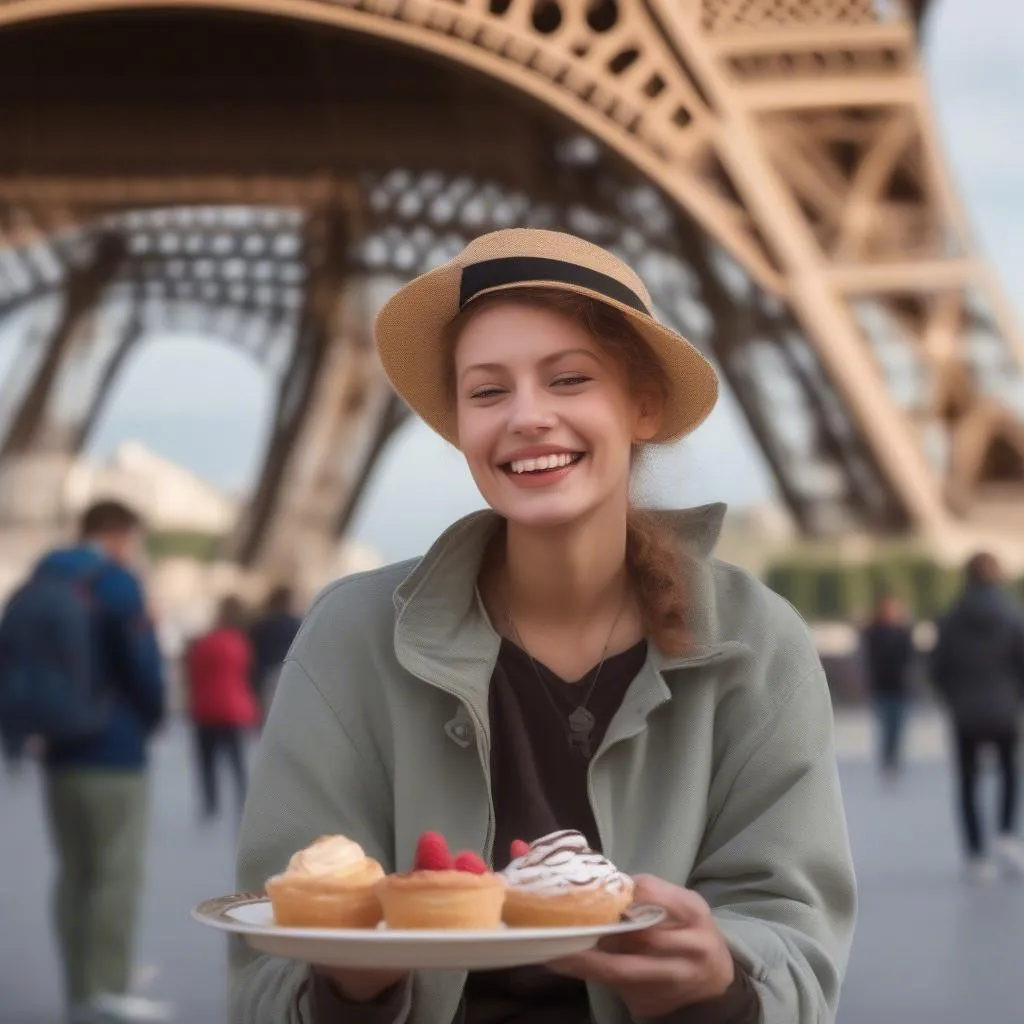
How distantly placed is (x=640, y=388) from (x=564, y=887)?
462 mm

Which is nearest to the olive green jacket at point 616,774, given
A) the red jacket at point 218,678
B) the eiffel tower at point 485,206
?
the red jacket at point 218,678

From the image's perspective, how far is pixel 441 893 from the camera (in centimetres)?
138

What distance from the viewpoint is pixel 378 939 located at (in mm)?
1343

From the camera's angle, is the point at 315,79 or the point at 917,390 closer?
the point at 917,390

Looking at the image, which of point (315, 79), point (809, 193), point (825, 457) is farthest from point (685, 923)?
point (315, 79)

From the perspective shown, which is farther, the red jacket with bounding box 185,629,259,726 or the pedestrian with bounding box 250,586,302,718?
the pedestrian with bounding box 250,586,302,718

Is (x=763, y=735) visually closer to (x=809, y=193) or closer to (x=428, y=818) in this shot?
(x=428, y=818)

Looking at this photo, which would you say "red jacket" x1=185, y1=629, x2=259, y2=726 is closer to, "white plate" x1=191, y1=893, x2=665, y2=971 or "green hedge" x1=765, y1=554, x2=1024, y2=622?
"white plate" x1=191, y1=893, x2=665, y2=971

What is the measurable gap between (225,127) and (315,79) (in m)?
0.98

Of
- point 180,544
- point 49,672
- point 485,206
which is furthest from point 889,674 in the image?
point 180,544

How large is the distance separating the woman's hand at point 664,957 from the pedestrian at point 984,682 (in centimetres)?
630

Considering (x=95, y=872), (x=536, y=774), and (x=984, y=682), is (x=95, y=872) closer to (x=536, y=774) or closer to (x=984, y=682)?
(x=536, y=774)

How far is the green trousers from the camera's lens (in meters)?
4.82

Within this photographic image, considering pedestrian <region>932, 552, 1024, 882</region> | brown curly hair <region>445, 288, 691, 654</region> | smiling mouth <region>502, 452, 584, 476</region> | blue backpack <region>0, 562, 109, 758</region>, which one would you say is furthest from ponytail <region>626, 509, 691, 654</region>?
pedestrian <region>932, 552, 1024, 882</region>
